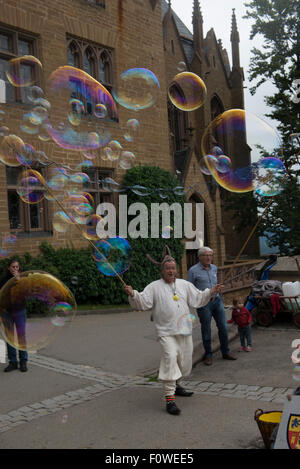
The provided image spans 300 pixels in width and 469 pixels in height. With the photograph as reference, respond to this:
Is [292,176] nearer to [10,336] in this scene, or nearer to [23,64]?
[23,64]

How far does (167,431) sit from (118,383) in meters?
2.04

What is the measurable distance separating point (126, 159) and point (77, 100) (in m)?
3.73

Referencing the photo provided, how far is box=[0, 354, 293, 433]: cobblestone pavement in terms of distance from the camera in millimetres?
5344

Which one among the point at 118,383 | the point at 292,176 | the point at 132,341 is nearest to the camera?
the point at 118,383

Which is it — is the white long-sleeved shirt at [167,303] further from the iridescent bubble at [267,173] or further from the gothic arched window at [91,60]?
the gothic arched window at [91,60]

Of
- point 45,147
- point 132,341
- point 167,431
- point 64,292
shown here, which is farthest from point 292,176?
point 167,431

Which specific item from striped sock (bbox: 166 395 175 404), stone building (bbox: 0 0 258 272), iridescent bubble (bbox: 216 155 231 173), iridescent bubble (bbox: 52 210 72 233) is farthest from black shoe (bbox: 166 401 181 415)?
iridescent bubble (bbox: 52 210 72 233)

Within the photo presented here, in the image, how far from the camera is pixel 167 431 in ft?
15.1

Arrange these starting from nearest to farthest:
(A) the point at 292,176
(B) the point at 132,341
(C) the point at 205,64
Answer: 1. (B) the point at 132,341
2. (A) the point at 292,176
3. (C) the point at 205,64

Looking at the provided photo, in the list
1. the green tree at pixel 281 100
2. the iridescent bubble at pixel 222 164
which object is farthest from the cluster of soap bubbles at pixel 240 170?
the green tree at pixel 281 100

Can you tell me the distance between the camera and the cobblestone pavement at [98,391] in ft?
17.5

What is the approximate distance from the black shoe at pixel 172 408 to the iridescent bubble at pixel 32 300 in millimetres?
2029

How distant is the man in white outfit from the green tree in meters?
15.1

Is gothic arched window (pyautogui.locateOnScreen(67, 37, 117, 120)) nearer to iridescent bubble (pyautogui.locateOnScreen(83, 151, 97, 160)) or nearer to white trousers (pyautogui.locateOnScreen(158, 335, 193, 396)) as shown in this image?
iridescent bubble (pyautogui.locateOnScreen(83, 151, 97, 160))
